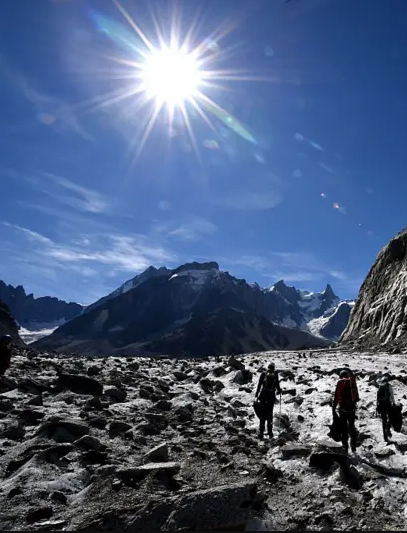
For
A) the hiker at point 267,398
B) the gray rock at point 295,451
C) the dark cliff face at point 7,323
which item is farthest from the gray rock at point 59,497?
the dark cliff face at point 7,323

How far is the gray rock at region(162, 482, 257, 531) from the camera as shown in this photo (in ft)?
20.1

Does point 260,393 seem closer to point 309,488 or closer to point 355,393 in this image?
point 355,393

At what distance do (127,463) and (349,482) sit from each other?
513 centimetres

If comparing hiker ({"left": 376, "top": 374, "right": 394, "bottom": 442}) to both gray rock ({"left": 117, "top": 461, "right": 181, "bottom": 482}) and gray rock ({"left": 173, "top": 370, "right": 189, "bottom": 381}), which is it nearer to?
gray rock ({"left": 117, "top": 461, "right": 181, "bottom": 482})

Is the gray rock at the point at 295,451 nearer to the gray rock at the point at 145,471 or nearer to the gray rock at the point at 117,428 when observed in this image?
the gray rock at the point at 145,471

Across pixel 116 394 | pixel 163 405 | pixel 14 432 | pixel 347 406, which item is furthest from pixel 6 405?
pixel 347 406

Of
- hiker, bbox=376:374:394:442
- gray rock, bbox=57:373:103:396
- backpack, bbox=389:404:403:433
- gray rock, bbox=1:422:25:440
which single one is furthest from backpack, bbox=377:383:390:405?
gray rock, bbox=57:373:103:396

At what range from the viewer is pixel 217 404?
17.0m

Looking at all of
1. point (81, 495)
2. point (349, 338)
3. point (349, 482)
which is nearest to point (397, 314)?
point (349, 338)

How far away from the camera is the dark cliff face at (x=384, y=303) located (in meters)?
51.7

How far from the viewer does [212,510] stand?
6.27 m

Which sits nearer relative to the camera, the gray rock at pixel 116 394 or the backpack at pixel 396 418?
the backpack at pixel 396 418

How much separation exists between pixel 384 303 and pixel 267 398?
5389 centimetres

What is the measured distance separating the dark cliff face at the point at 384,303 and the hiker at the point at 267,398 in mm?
33883
